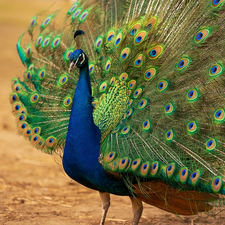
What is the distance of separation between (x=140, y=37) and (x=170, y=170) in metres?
1.21

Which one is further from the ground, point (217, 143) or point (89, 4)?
point (89, 4)

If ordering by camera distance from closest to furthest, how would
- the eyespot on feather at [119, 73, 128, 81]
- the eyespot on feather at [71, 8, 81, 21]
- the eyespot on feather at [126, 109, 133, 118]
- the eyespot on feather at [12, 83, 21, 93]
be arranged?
the eyespot on feather at [126, 109, 133, 118], the eyespot on feather at [119, 73, 128, 81], the eyespot on feather at [12, 83, 21, 93], the eyespot on feather at [71, 8, 81, 21]

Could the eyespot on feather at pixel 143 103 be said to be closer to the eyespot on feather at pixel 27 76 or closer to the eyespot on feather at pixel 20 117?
the eyespot on feather at pixel 20 117

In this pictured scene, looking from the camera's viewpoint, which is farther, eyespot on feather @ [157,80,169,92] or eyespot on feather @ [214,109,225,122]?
eyespot on feather @ [157,80,169,92]

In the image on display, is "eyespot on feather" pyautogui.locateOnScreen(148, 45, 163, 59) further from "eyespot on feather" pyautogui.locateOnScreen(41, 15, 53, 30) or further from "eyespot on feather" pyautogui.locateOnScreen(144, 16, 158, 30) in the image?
"eyespot on feather" pyautogui.locateOnScreen(41, 15, 53, 30)

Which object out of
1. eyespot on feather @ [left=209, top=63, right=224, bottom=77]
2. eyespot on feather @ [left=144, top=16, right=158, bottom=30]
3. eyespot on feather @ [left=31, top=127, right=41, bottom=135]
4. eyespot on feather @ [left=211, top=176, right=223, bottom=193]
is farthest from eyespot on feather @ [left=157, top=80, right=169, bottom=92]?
eyespot on feather @ [left=31, top=127, right=41, bottom=135]

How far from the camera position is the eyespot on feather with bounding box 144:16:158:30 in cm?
338

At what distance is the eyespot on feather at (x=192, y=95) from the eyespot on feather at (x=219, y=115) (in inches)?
7.5

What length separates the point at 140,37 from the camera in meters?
3.39

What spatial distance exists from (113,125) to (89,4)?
1.51 m

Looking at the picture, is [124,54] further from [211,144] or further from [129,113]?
[211,144]

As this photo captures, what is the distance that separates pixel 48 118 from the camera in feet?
12.5

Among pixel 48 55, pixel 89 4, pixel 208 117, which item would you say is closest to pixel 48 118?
pixel 48 55

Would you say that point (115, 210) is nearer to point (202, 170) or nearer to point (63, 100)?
point (63, 100)
